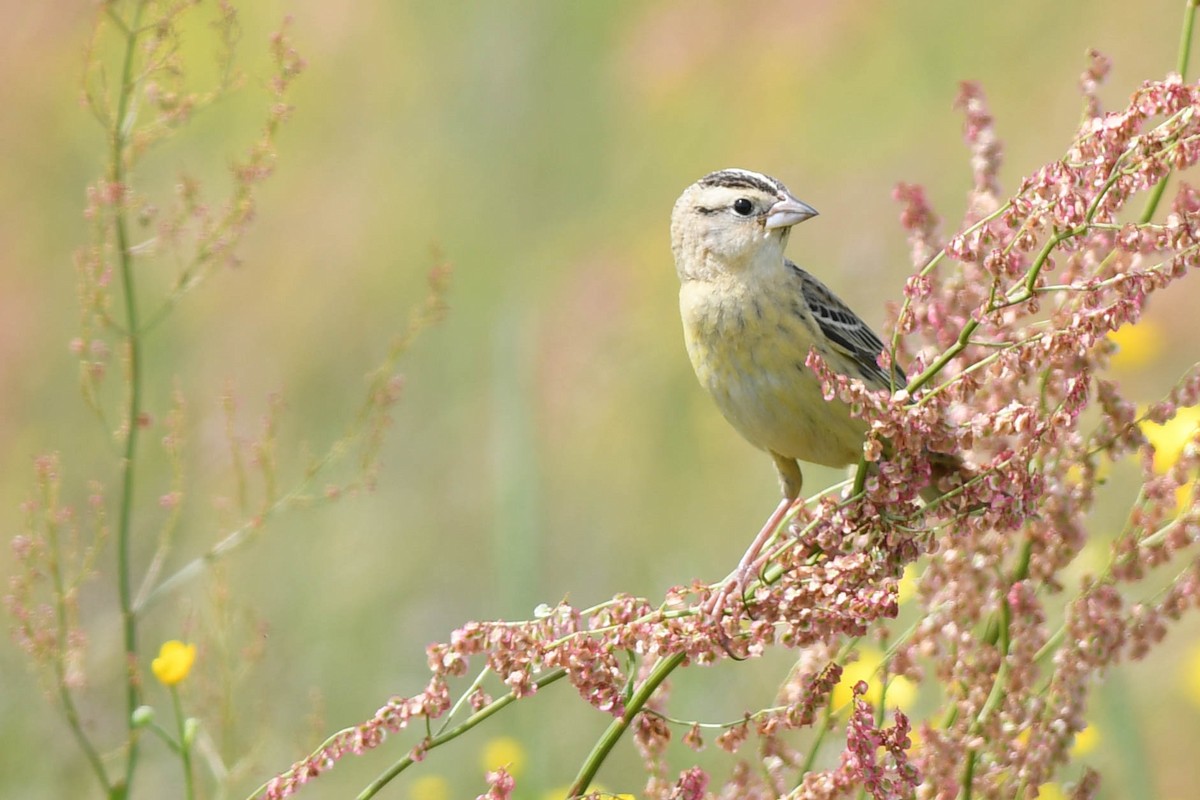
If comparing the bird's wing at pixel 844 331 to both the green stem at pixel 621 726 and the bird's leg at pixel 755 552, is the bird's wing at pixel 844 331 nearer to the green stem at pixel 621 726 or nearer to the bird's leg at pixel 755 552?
the bird's leg at pixel 755 552

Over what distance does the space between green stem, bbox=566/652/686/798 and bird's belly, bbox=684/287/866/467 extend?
164 cm

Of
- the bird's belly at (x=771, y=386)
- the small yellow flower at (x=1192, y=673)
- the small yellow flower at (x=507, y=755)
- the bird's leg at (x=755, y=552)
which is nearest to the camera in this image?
the bird's leg at (x=755, y=552)

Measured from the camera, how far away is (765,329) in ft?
13.8

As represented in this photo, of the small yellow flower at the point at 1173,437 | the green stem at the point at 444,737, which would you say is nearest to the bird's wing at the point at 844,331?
the small yellow flower at the point at 1173,437

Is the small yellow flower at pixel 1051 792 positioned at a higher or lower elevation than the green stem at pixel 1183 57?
lower

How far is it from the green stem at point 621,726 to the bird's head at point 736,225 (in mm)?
2083

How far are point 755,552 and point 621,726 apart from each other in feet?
4.14

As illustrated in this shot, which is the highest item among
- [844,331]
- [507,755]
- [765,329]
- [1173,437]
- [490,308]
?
[490,308]

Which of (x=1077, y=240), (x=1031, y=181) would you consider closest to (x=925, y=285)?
(x=1031, y=181)

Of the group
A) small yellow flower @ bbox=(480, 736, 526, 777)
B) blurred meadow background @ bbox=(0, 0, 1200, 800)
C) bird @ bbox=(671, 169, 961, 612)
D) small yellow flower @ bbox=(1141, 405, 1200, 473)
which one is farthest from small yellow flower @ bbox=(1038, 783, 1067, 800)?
small yellow flower @ bbox=(480, 736, 526, 777)

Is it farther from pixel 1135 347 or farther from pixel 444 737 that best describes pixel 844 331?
pixel 444 737

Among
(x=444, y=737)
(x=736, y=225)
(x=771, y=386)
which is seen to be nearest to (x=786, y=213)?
(x=736, y=225)

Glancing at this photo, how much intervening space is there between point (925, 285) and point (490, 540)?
583 cm

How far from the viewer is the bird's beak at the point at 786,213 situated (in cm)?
425
